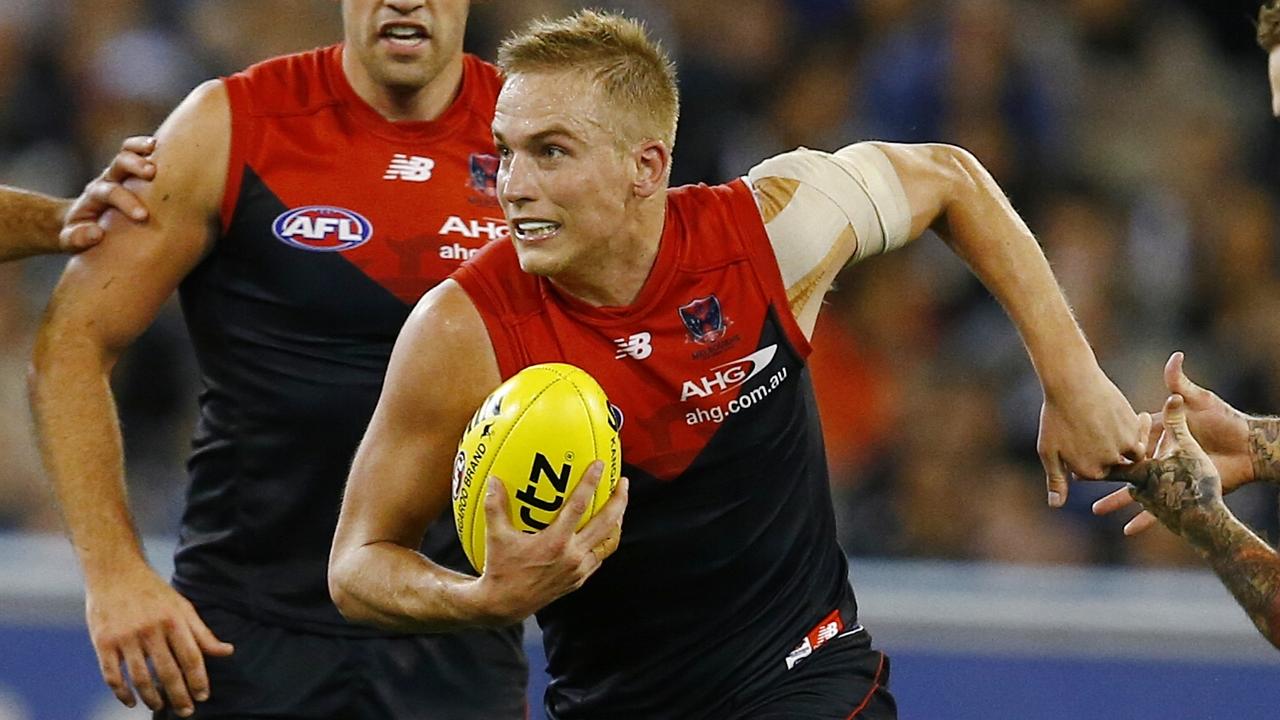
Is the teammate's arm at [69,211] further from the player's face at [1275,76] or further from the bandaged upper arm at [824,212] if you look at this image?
the player's face at [1275,76]

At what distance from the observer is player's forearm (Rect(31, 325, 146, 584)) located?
4375mm

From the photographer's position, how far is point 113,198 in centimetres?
440

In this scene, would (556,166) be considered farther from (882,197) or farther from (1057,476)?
(1057,476)

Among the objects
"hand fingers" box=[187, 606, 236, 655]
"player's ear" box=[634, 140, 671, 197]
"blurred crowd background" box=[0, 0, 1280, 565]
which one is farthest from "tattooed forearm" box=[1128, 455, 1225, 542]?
"blurred crowd background" box=[0, 0, 1280, 565]

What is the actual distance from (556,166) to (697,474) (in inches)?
27.0

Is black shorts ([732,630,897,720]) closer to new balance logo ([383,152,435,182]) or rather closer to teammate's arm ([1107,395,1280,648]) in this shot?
teammate's arm ([1107,395,1280,648])

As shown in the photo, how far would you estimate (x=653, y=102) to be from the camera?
3.95 m

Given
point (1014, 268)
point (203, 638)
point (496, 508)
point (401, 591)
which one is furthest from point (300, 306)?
point (1014, 268)

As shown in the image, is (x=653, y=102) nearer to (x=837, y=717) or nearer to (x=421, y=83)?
(x=421, y=83)

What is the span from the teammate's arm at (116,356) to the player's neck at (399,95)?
319mm

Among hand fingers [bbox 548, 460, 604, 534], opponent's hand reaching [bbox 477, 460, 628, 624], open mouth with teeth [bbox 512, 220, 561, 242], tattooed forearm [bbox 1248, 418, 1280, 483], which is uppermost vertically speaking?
open mouth with teeth [bbox 512, 220, 561, 242]

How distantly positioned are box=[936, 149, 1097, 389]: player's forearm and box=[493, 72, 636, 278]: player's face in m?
0.84

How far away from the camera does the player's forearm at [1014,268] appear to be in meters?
4.23

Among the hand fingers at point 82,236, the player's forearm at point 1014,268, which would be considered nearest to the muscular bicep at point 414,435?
the hand fingers at point 82,236
